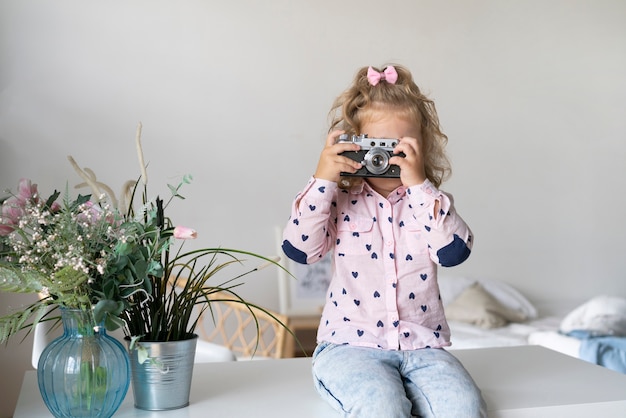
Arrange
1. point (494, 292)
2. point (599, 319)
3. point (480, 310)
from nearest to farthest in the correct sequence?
point (599, 319)
point (480, 310)
point (494, 292)

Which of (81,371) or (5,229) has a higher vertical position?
(5,229)

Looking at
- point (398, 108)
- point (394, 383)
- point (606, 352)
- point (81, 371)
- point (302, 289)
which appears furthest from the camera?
point (302, 289)

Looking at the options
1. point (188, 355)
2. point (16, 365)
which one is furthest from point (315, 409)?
point (16, 365)

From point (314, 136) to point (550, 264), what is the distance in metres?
1.37

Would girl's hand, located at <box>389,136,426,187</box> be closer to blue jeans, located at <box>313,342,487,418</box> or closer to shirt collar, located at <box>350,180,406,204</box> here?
shirt collar, located at <box>350,180,406,204</box>

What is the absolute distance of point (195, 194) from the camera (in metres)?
3.25

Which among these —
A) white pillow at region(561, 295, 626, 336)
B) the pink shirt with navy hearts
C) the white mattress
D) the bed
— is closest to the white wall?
the bed

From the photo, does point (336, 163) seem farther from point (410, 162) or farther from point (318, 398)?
point (318, 398)

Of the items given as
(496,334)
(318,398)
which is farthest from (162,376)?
(496,334)

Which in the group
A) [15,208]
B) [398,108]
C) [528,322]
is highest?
[398,108]

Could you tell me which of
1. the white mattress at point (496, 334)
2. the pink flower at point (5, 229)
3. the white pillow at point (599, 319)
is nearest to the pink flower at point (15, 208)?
the pink flower at point (5, 229)

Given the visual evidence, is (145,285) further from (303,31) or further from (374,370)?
(303,31)

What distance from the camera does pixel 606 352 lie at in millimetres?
2656

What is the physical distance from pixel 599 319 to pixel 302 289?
48.3 inches
